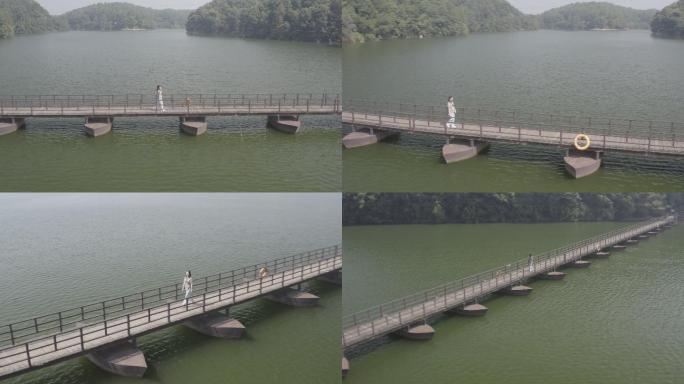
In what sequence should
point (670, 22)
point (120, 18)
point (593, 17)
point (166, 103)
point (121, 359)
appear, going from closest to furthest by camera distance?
point (121, 359)
point (166, 103)
point (670, 22)
point (593, 17)
point (120, 18)

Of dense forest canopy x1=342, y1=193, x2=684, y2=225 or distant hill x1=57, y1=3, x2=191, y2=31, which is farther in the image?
distant hill x1=57, y1=3, x2=191, y2=31

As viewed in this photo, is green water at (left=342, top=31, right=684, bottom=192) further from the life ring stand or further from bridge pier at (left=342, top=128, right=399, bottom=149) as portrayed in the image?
the life ring stand

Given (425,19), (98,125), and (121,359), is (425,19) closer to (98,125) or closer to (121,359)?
(98,125)

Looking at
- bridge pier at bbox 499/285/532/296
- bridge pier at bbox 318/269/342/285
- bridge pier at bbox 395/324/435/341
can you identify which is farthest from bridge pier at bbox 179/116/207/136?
bridge pier at bbox 499/285/532/296

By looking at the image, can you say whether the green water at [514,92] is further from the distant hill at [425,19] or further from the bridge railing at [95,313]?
the bridge railing at [95,313]

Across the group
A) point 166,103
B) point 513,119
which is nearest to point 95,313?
point 166,103

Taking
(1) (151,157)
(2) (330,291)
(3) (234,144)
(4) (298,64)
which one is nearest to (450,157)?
(2) (330,291)

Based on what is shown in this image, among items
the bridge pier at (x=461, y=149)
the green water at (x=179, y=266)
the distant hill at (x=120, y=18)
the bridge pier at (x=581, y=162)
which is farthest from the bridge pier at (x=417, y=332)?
the distant hill at (x=120, y=18)
